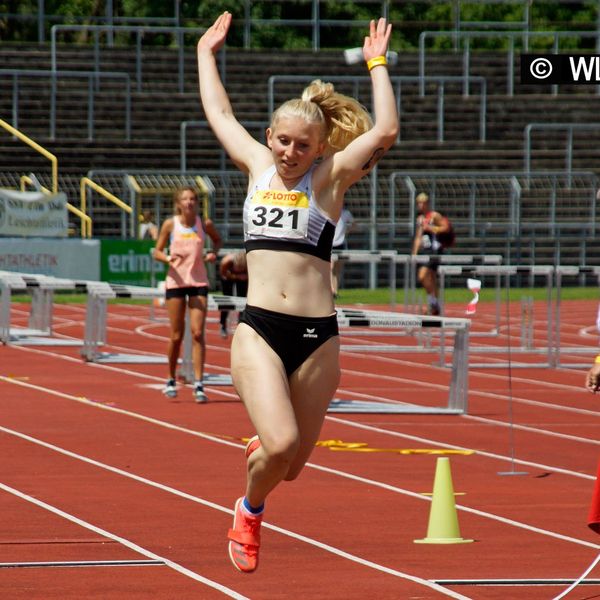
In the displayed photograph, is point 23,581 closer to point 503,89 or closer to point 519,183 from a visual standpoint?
point 519,183

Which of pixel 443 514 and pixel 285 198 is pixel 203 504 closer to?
pixel 443 514

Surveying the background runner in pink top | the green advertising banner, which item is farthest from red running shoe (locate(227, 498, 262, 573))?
the green advertising banner

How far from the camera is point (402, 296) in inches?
1303

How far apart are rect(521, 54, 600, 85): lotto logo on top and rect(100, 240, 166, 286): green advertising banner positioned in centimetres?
2593

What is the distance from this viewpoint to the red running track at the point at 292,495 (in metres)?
7.57

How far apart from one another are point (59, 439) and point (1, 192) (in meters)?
19.9

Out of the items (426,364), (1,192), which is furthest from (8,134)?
(426,364)

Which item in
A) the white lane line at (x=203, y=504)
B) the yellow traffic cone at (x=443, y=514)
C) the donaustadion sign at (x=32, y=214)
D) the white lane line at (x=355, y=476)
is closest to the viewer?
the white lane line at (x=203, y=504)

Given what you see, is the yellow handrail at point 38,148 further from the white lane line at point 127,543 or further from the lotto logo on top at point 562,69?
the lotto logo on top at point 562,69

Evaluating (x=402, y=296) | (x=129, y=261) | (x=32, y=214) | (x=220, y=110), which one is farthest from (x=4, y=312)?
(x=220, y=110)

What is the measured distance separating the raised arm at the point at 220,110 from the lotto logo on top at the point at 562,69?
3.83ft

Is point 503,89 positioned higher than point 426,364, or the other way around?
point 503,89

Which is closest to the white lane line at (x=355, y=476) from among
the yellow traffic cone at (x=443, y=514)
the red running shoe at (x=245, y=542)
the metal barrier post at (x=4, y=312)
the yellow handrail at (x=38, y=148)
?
the yellow traffic cone at (x=443, y=514)

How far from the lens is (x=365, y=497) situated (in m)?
10.2
